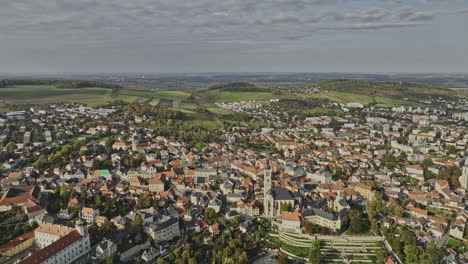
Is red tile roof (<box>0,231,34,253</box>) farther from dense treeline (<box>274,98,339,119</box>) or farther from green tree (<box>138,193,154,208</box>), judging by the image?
dense treeline (<box>274,98,339,119</box>)

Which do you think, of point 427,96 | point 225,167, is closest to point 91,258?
point 225,167

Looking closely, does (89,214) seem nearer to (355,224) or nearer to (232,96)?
(355,224)

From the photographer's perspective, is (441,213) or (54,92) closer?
(441,213)

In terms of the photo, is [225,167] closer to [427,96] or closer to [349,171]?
[349,171]

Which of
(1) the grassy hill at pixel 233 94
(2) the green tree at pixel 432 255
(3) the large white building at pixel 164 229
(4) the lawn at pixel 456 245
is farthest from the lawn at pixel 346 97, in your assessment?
(3) the large white building at pixel 164 229

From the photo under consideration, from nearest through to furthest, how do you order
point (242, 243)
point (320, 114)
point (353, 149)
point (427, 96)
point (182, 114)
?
point (242, 243), point (353, 149), point (182, 114), point (320, 114), point (427, 96)

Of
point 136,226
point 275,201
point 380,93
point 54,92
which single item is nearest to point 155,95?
point 54,92
